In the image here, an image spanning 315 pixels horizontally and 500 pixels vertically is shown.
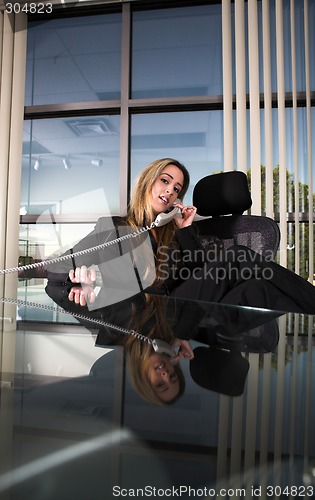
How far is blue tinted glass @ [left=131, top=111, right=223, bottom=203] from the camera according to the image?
2684 millimetres

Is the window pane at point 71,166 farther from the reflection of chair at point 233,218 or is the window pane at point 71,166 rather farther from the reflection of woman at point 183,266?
the reflection of chair at point 233,218

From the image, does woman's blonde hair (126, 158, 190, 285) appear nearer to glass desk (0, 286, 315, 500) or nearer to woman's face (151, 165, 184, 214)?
woman's face (151, 165, 184, 214)

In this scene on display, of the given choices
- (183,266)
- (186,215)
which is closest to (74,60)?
(186,215)

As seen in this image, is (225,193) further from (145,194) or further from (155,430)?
(155,430)

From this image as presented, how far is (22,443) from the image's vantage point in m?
0.13

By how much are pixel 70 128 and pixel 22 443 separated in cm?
309

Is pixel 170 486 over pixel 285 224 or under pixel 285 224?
under

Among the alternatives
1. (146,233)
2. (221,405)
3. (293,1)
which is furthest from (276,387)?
(293,1)

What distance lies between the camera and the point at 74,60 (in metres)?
2.91

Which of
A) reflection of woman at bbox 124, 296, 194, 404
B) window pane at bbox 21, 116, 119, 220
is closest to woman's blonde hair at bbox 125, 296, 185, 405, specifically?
reflection of woman at bbox 124, 296, 194, 404

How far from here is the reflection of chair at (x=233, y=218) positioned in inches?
59.8

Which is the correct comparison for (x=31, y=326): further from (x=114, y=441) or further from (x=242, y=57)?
(x=242, y=57)

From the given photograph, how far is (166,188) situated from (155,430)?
183 cm

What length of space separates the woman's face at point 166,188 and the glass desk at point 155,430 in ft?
5.46
